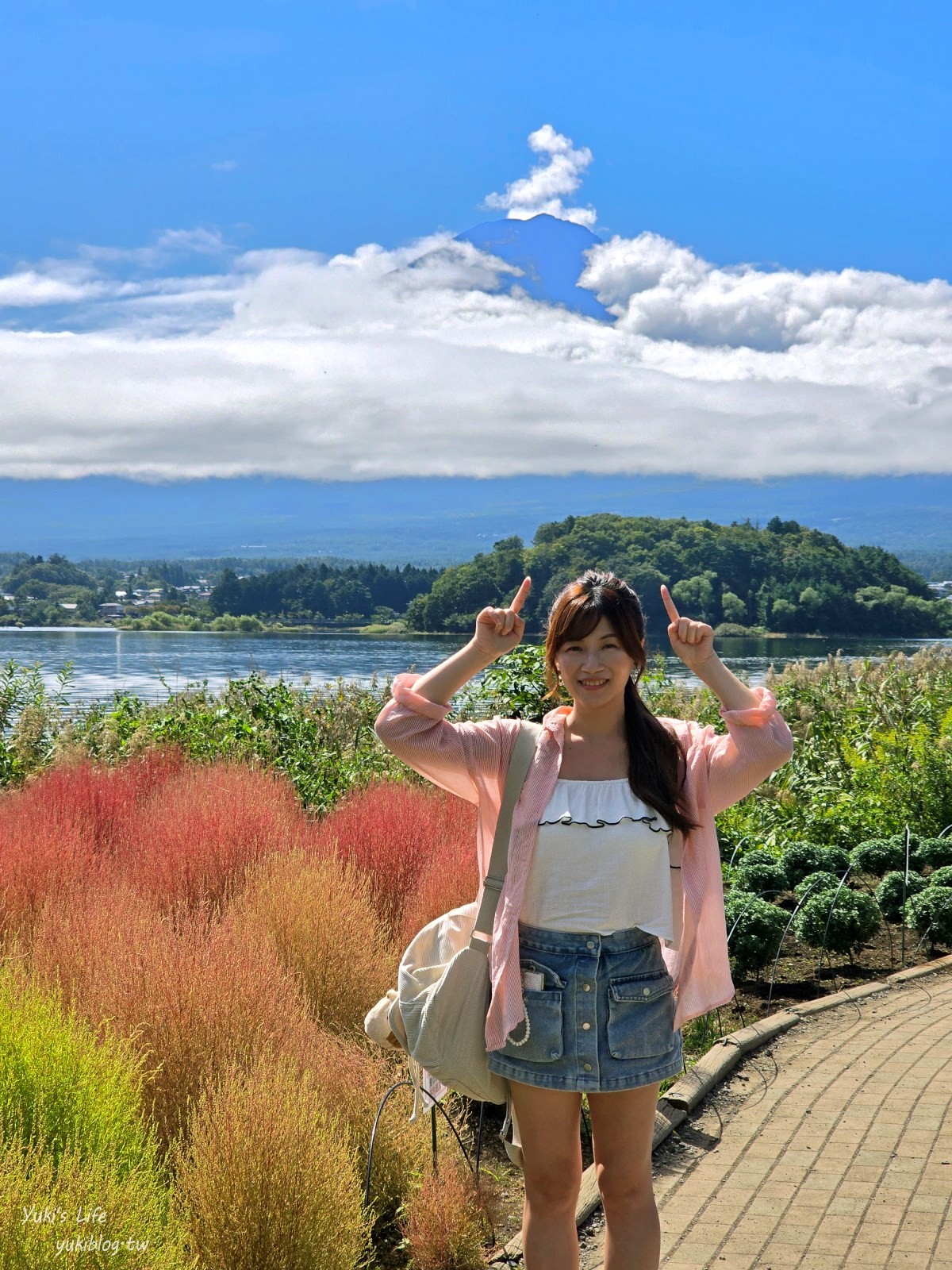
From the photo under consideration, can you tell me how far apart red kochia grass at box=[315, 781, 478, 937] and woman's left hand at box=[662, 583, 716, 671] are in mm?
2942

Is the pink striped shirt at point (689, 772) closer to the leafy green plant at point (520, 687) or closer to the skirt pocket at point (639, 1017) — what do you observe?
the skirt pocket at point (639, 1017)

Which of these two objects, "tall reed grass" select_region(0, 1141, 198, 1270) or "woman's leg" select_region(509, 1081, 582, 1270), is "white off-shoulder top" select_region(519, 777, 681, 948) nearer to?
"woman's leg" select_region(509, 1081, 582, 1270)

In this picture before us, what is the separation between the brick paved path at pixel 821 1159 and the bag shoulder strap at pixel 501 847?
147 centimetres

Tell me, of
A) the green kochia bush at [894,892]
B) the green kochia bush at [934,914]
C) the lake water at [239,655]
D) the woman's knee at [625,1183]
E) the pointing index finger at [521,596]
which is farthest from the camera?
the lake water at [239,655]

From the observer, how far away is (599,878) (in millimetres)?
2822

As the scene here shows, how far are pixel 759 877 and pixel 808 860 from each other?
0.59 metres

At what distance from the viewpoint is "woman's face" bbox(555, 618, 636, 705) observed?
297cm

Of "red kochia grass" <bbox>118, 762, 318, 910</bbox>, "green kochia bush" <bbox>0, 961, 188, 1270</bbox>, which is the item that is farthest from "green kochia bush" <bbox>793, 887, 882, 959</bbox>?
"green kochia bush" <bbox>0, 961, 188, 1270</bbox>

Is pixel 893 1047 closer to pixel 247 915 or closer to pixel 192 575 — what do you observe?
pixel 247 915

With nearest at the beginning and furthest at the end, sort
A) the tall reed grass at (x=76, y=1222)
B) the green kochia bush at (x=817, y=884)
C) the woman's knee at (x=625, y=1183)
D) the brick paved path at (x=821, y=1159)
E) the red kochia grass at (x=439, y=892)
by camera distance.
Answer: the tall reed grass at (x=76, y=1222) < the woman's knee at (x=625, y=1183) < the brick paved path at (x=821, y=1159) < the red kochia grass at (x=439, y=892) < the green kochia bush at (x=817, y=884)

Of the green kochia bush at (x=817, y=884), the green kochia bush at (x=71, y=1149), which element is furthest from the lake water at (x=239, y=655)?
the green kochia bush at (x=71, y=1149)

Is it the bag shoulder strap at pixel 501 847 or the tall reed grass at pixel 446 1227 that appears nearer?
the bag shoulder strap at pixel 501 847

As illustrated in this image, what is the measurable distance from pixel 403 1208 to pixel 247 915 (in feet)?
5.19

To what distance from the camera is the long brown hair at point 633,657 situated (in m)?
2.92
